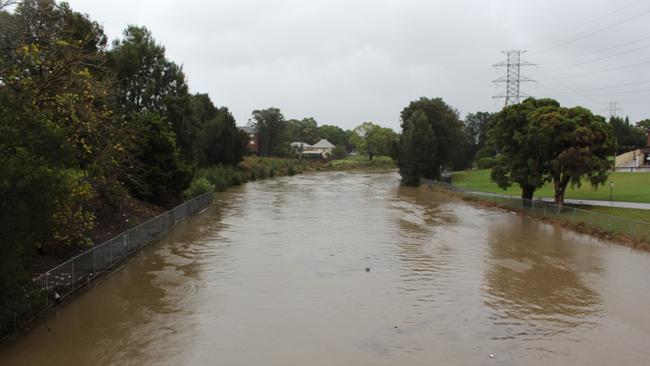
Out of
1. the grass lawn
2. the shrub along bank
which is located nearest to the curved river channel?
the grass lawn

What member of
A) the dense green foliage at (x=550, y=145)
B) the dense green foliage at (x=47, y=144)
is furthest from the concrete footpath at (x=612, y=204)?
the dense green foliage at (x=47, y=144)

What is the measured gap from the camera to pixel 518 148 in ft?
131

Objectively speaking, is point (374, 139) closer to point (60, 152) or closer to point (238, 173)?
point (238, 173)

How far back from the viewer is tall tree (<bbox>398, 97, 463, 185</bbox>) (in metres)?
67.3

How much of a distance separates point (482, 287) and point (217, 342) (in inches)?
390

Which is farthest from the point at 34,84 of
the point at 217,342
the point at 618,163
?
the point at 618,163

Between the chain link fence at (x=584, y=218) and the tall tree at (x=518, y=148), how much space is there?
1.61m

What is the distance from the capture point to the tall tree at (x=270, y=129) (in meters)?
120

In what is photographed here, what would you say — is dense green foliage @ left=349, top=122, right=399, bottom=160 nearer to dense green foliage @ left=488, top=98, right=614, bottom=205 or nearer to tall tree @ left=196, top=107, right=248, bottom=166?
tall tree @ left=196, top=107, right=248, bottom=166

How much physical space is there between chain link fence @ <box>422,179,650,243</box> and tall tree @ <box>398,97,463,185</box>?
78.5 feet

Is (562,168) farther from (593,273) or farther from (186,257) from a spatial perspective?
(186,257)

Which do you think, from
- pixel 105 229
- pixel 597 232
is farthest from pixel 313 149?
pixel 105 229

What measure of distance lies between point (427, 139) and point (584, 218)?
121 feet

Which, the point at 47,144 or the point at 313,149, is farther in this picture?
the point at 313,149
